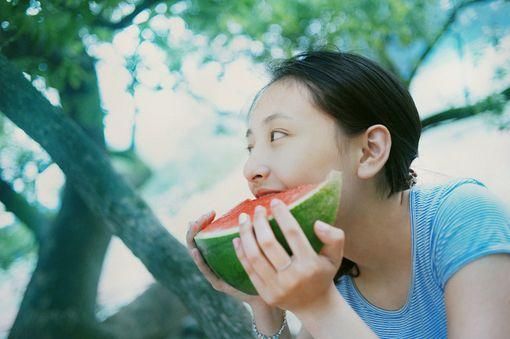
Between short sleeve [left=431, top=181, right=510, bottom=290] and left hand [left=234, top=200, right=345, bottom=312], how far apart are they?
0.37 meters

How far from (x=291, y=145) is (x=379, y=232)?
401mm

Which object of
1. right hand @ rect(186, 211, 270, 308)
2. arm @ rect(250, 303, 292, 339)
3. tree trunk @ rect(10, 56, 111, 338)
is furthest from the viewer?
tree trunk @ rect(10, 56, 111, 338)

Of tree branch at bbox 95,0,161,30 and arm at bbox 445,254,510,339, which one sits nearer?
arm at bbox 445,254,510,339

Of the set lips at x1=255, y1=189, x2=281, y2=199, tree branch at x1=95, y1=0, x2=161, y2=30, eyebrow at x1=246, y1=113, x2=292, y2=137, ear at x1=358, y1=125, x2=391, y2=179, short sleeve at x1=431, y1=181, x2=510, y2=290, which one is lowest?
short sleeve at x1=431, y1=181, x2=510, y2=290

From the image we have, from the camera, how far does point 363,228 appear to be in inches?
60.2

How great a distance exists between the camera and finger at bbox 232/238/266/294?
112cm

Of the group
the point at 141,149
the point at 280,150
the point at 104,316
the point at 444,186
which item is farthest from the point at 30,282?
the point at 444,186

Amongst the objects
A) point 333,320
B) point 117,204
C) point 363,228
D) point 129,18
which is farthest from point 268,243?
point 129,18

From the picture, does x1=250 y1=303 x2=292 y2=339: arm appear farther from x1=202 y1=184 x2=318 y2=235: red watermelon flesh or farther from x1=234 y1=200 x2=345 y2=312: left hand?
x1=234 y1=200 x2=345 y2=312: left hand

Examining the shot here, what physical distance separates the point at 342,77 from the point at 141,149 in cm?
174

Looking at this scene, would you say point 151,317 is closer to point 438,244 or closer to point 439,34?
point 438,244

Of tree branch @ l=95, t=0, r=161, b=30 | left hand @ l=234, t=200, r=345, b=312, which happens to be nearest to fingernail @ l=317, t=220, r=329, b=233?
left hand @ l=234, t=200, r=345, b=312

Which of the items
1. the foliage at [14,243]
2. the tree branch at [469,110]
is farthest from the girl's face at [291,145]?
the tree branch at [469,110]

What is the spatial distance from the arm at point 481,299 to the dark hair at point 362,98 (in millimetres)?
363
